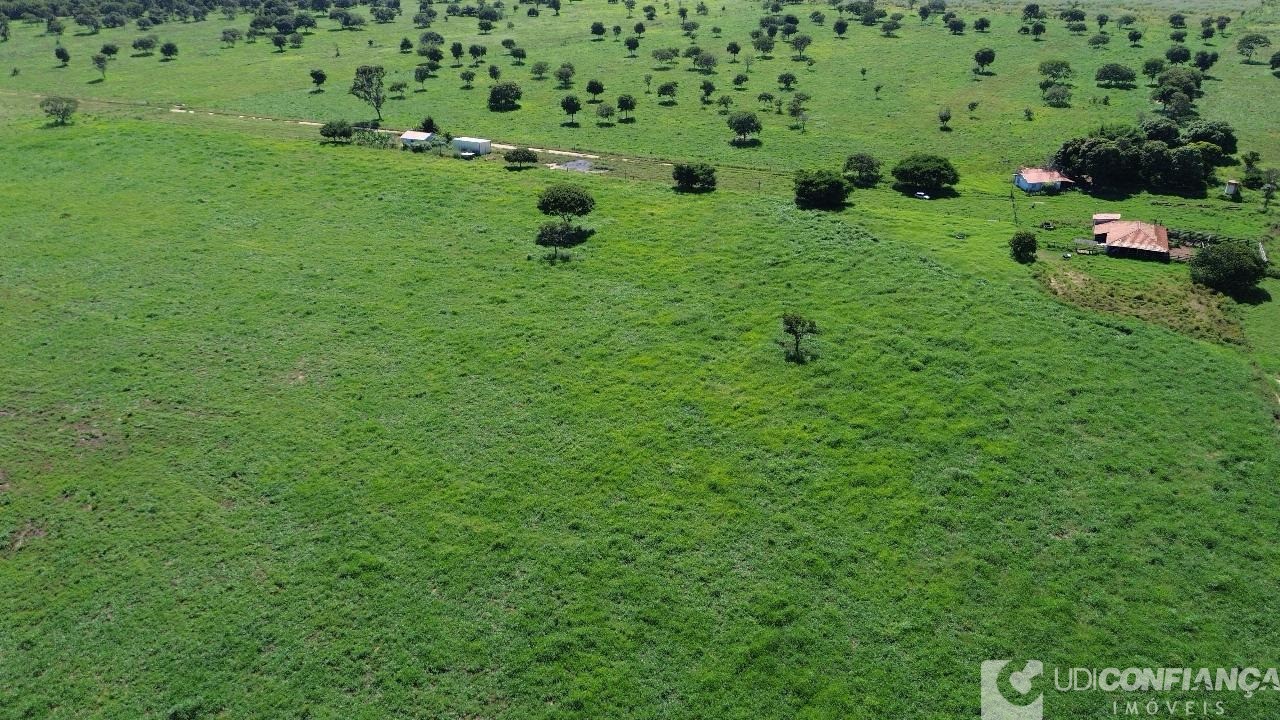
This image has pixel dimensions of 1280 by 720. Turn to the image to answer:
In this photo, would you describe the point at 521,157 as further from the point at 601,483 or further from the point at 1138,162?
the point at 1138,162

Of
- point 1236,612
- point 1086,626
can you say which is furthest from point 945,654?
point 1236,612

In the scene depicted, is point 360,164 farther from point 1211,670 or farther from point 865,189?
point 1211,670

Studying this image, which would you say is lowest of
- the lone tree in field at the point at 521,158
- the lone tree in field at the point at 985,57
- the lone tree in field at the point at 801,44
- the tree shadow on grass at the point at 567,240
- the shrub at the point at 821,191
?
the tree shadow on grass at the point at 567,240

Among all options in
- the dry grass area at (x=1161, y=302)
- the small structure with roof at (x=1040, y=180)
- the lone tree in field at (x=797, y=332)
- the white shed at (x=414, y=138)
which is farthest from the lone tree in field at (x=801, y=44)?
the lone tree in field at (x=797, y=332)

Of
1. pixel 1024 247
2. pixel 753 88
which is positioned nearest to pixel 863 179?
pixel 1024 247

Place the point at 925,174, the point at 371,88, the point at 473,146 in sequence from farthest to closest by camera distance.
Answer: the point at 371,88 → the point at 473,146 → the point at 925,174

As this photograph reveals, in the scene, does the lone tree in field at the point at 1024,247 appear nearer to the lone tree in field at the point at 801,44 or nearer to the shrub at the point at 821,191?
the shrub at the point at 821,191

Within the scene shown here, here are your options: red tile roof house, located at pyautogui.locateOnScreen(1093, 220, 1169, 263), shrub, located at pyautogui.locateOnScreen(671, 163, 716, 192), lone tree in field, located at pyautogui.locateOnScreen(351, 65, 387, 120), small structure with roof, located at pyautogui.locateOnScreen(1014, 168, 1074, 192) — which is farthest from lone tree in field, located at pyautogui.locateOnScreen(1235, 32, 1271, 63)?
lone tree in field, located at pyautogui.locateOnScreen(351, 65, 387, 120)
